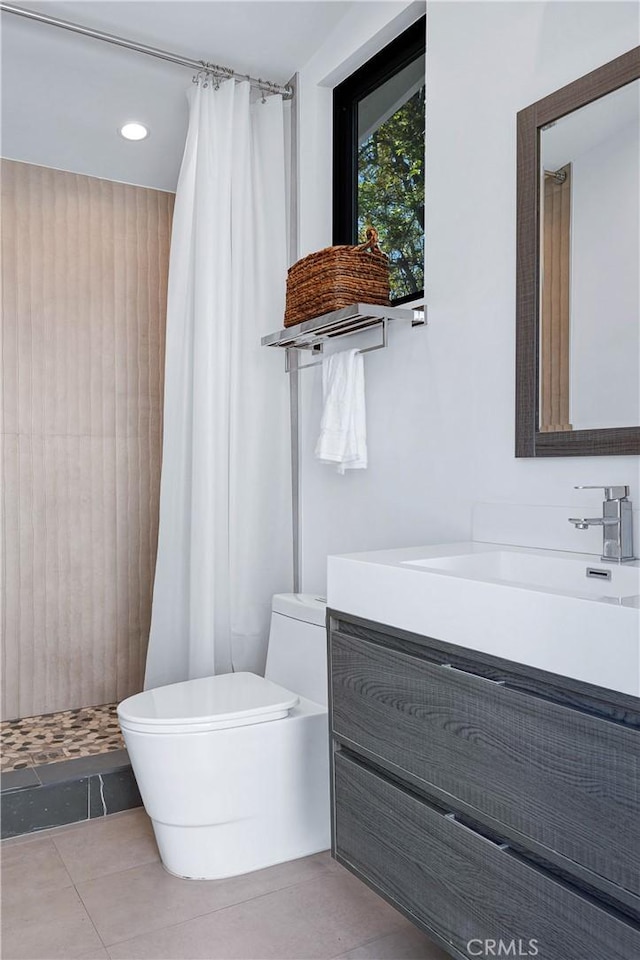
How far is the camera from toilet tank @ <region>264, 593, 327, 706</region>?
6.90ft

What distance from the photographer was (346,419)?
2240 mm

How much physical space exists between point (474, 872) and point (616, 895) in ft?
0.94

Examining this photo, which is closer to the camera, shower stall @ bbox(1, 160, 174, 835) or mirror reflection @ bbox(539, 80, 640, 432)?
mirror reflection @ bbox(539, 80, 640, 432)

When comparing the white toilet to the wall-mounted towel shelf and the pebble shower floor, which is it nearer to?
the pebble shower floor

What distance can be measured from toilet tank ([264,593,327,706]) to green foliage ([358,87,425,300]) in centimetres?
100

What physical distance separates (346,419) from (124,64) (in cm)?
141

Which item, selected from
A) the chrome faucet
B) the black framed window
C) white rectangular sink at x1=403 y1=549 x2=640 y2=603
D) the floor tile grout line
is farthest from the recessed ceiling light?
the floor tile grout line

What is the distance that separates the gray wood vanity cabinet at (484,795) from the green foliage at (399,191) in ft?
3.96

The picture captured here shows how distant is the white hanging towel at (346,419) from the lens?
2.24 meters

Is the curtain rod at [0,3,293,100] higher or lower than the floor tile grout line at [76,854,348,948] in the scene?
higher

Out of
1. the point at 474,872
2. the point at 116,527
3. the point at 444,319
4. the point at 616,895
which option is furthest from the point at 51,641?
the point at 616,895

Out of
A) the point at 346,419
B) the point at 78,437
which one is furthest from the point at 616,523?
the point at 78,437

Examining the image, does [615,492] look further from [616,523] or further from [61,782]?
[61,782]

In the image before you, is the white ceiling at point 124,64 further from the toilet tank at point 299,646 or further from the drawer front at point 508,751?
the drawer front at point 508,751
